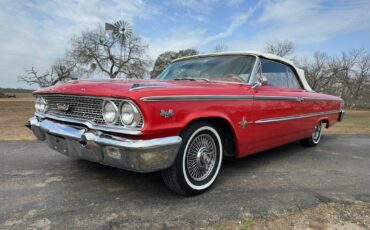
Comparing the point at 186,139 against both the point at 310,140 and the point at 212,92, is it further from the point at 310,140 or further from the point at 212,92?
the point at 310,140


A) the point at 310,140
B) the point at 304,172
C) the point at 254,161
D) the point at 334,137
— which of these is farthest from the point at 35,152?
the point at 334,137

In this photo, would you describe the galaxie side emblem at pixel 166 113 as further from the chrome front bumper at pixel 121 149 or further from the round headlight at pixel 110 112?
the round headlight at pixel 110 112

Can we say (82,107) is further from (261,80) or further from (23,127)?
(23,127)

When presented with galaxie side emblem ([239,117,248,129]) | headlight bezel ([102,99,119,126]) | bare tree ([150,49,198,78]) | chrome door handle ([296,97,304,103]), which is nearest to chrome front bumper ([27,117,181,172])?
headlight bezel ([102,99,119,126])

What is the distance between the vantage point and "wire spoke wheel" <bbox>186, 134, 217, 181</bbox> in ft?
9.80

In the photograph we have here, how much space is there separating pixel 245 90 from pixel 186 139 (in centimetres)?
115

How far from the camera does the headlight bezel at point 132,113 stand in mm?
2422

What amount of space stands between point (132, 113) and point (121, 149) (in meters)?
0.31

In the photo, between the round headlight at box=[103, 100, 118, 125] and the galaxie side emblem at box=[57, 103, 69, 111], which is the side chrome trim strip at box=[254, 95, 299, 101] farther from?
the galaxie side emblem at box=[57, 103, 69, 111]

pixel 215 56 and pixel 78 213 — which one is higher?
pixel 215 56

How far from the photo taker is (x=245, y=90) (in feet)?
11.5

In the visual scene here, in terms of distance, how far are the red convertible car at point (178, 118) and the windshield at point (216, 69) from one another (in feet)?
0.04

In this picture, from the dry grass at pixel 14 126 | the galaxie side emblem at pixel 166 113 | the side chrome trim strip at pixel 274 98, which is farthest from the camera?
the dry grass at pixel 14 126

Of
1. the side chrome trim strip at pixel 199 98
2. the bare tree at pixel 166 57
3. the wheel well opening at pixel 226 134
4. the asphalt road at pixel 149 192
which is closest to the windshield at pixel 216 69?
the side chrome trim strip at pixel 199 98
